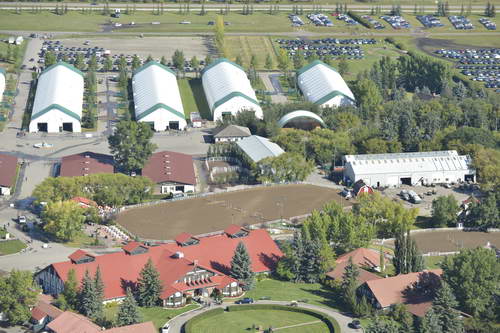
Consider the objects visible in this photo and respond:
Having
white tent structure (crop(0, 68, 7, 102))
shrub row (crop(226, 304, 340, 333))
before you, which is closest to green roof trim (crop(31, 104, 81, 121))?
white tent structure (crop(0, 68, 7, 102))

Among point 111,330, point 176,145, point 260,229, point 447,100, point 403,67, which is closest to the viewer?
point 111,330

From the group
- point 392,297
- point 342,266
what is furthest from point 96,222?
point 392,297

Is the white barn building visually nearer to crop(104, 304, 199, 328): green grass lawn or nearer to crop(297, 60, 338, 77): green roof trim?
crop(104, 304, 199, 328): green grass lawn

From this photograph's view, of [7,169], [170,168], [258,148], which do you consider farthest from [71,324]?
[258,148]

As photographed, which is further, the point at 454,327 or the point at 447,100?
the point at 447,100

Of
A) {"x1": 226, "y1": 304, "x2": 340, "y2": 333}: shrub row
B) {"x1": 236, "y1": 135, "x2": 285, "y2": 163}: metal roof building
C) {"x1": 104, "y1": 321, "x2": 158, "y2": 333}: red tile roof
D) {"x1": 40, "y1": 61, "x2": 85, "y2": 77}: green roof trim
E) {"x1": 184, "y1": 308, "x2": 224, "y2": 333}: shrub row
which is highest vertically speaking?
{"x1": 40, "y1": 61, "x2": 85, "y2": 77}: green roof trim

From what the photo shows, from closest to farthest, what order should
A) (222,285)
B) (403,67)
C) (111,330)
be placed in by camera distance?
(111,330), (222,285), (403,67)

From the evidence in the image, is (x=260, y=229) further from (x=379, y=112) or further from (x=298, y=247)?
(x=379, y=112)
